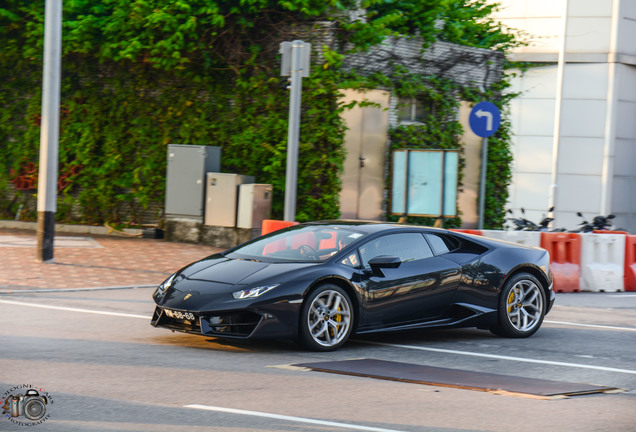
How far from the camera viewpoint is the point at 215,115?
20.2 meters

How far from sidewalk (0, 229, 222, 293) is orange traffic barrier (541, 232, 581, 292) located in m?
5.83

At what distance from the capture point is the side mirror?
9.32 meters

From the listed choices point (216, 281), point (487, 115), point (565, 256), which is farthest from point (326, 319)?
point (487, 115)

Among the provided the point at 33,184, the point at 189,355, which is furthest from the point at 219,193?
the point at 189,355

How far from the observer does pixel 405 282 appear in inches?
376

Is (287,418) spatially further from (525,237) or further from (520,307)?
(525,237)

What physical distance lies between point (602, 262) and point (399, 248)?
25.0ft

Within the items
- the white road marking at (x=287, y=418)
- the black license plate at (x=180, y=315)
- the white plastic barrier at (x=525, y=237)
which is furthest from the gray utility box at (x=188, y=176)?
the white road marking at (x=287, y=418)

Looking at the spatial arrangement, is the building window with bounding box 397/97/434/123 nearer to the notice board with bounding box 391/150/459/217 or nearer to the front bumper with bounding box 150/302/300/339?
the notice board with bounding box 391/150/459/217

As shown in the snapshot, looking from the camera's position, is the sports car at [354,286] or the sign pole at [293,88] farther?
the sign pole at [293,88]

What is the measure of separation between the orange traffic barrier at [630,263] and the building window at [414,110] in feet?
20.4

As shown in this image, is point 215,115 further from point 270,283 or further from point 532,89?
point 532,89

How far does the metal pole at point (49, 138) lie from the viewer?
49.6 feet

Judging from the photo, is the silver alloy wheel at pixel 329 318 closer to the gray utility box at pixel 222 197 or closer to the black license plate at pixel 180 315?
the black license plate at pixel 180 315
